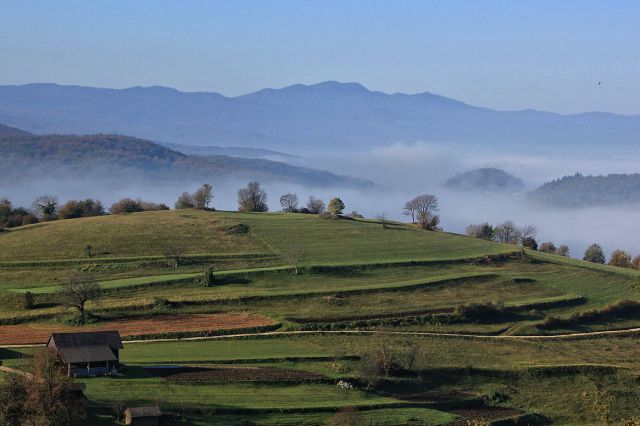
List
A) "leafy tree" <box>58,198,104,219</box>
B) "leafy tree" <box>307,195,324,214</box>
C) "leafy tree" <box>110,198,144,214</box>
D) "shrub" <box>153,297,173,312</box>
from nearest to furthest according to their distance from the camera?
1. "shrub" <box>153,297,173,312</box>
2. "leafy tree" <box>58,198,104,219</box>
3. "leafy tree" <box>110,198,144,214</box>
4. "leafy tree" <box>307,195,324,214</box>

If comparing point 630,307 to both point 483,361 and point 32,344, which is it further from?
point 32,344

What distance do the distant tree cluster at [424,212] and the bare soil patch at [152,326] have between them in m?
64.5

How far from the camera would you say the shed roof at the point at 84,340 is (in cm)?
6788

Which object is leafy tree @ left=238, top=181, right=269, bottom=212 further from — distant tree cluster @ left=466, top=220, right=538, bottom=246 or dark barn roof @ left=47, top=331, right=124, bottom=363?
dark barn roof @ left=47, top=331, right=124, bottom=363

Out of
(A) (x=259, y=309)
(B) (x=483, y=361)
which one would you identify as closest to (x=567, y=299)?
(B) (x=483, y=361)

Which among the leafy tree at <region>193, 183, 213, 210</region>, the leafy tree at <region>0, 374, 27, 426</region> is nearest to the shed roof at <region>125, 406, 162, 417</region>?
the leafy tree at <region>0, 374, 27, 426</region>

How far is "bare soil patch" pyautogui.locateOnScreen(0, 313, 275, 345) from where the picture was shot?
81.1 meters

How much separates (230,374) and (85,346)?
36.8ft

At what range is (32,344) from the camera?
76.8m

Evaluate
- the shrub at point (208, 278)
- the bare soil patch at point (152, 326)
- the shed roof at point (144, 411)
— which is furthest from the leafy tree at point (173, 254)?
the shed roof at point (144, 411)

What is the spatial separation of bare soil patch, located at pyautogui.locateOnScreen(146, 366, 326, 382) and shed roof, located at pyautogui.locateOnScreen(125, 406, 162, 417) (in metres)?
8.66

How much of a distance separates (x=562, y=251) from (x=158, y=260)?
86.0m

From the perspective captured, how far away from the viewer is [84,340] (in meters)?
68.6

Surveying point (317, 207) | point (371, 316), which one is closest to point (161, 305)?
point (371, 316)
